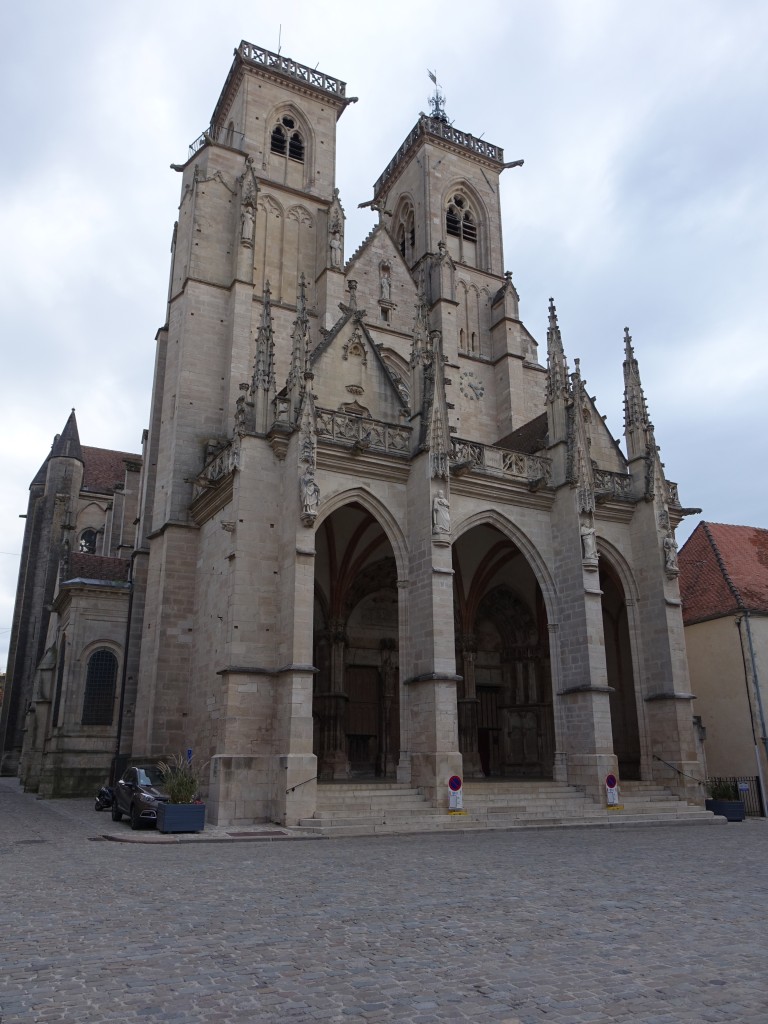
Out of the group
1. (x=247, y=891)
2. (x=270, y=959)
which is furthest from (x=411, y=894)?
(x=270, y=959)

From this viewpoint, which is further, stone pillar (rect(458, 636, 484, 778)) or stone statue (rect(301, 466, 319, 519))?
stone pillar (rect(458, 636, 484, 778))

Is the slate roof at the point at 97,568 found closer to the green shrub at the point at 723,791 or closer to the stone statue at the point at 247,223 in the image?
the stone statue at the point at 247,223

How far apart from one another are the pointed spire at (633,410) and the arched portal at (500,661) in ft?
14.4

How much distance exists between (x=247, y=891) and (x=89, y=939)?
2.39 meters

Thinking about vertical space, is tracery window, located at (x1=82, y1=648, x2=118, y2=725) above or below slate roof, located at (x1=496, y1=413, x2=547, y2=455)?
below

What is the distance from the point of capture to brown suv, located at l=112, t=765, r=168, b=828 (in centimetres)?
1426

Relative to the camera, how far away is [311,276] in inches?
1053

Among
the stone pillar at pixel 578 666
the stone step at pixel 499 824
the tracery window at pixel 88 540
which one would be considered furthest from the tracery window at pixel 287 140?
the stone step at pixel 499 824

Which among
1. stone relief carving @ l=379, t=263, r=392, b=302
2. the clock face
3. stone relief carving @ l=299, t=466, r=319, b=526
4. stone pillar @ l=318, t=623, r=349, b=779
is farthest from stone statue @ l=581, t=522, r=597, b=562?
stone relief carving @ l=379, t=263, r=392, b=302

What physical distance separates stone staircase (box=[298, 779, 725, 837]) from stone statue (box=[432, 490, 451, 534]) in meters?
5.40

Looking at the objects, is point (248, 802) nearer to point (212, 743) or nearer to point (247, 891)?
point (212, 743)

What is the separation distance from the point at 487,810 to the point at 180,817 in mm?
6028

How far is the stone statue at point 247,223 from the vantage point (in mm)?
24297

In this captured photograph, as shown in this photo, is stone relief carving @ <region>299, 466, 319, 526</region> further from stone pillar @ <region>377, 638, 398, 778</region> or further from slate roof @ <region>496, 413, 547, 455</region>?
stone pillar @ <region>377, 638, 398, 778</region>
